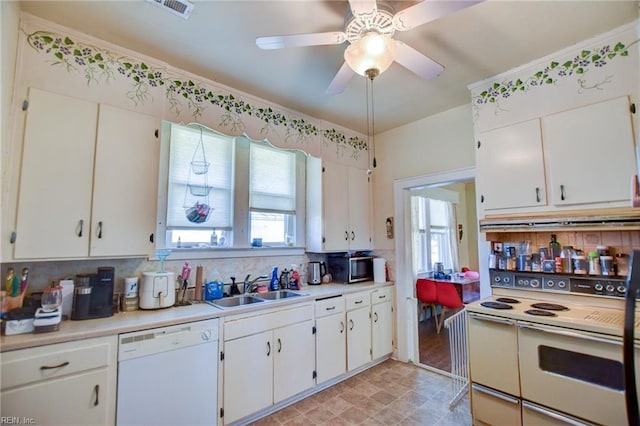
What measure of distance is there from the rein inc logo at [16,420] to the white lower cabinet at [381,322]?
272 centimetres

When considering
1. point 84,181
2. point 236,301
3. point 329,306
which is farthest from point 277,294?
point 84,181

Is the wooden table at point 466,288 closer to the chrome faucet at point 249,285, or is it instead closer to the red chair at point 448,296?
the red chair at point 448,296

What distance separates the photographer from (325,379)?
9.18 feet

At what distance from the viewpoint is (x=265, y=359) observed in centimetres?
237

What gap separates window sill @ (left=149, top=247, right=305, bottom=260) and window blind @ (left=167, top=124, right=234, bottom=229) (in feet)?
0.73

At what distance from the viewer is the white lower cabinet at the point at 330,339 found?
9.09 ft

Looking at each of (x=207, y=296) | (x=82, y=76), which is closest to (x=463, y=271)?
(x=207, y=296)

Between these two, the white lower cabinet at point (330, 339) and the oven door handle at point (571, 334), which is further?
the white lower cabinet at point (330, 339)

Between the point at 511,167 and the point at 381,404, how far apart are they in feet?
7.53

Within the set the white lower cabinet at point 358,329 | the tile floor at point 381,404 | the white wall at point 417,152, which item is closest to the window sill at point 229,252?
the white lower cabinet at point 358,329

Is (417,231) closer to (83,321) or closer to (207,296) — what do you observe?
(207,296)

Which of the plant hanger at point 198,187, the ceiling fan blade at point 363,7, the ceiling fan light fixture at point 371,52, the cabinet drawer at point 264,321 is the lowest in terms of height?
the cabinet drawer at point 264,321

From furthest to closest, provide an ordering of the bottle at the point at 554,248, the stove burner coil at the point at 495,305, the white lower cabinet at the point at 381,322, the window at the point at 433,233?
the window at the point at 433,233 < the white lower cabinet at the point at 381,322 < the bottle at the point at 554,248 < the stove burner coil at the point at 495,305

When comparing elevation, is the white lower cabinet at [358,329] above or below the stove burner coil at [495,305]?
below
